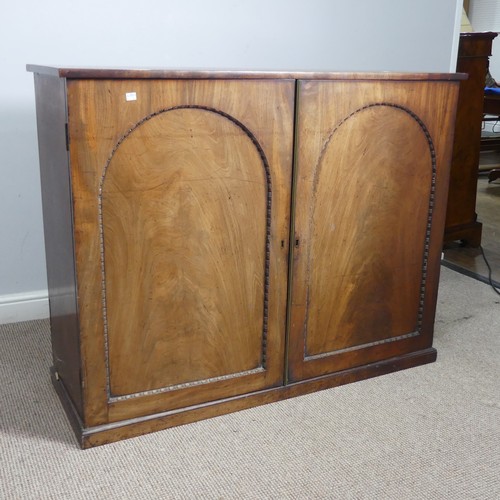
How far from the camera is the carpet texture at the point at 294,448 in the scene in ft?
4.60

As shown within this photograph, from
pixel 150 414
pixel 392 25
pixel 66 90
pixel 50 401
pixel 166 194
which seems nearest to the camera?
pixel 66 90

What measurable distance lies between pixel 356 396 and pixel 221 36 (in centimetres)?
133

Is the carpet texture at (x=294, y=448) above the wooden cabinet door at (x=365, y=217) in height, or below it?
below

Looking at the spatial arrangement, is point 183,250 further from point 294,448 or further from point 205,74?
point 294,448

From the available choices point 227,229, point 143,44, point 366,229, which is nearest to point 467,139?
point 366,229

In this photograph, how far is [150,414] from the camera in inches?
62.7

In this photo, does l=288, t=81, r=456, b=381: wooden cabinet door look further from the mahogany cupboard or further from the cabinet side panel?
the cabinet side panel

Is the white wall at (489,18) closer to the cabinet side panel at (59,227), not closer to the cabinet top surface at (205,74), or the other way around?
the cabinet top surface at (205,74)

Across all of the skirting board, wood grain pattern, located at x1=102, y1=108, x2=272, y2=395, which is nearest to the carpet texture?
wood grain pattern, located at x1=102, y1=108, x2=272, y2=395

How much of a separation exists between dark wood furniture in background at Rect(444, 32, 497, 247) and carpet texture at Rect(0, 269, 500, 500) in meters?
1.30

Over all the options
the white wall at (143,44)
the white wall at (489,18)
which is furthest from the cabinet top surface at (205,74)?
the white wall at (489,18)

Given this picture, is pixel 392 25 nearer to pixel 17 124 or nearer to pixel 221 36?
pixel 221 36

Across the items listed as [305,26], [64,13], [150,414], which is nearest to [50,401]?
[150,414]

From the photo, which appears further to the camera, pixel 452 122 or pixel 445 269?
pixel 445 269
